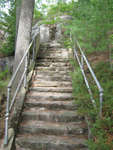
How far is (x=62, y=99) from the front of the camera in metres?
4.06

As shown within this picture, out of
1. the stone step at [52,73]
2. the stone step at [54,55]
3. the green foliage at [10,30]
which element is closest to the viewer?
the stone step at [52,73]

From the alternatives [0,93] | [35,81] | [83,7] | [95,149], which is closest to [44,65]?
[35,81]

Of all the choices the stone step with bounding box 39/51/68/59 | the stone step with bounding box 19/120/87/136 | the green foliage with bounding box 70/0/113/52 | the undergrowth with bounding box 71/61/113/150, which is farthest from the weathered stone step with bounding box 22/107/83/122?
the stone step with bounding box 39/51/68/59

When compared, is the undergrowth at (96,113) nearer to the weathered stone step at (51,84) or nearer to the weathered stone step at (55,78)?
the weathered stone step at (51,84)

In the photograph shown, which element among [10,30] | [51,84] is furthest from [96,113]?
[10,30]

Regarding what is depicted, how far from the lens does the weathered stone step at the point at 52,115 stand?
11.3ft

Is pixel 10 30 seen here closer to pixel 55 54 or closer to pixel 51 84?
pixel 55 54

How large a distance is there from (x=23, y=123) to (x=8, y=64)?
6006 millimetres

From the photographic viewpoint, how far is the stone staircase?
2910mm

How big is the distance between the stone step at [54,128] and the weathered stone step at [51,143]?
17 cm

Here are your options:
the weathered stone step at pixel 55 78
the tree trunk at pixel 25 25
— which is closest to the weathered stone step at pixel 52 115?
the weathered stone step at pixel 55 78

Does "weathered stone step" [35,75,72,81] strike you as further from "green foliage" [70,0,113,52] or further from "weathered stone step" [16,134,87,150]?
"weathered stone step" [16,134,87,150]

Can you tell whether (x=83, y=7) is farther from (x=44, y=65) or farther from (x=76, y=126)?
(x=76, y=126)

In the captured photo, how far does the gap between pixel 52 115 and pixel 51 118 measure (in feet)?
0.26
